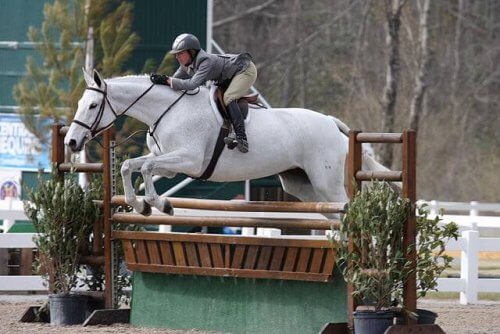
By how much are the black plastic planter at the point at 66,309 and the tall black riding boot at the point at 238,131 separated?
1.77 meters

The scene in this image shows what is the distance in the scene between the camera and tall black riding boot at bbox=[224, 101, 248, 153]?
8.78m

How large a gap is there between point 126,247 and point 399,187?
6.93 feet

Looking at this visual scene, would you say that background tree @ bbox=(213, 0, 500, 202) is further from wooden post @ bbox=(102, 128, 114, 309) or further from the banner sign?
wooden post @ bbox=(102, 128, 114, 309)

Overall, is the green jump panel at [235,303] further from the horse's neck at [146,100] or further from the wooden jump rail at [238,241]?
the horse's neck at [146,100]

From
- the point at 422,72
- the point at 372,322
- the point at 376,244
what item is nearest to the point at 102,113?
the point at 376,244

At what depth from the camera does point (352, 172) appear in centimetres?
812

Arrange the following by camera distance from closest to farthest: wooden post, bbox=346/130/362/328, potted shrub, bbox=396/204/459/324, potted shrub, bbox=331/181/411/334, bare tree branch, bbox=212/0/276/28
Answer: potted shrub, bbox=331/181/411/334 → potted shrub, bbox=396/204/459/324 → wooden post, bbox=346/130/362/328 → bare tree branch, bbox=212/0/276/28

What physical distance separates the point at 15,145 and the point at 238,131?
41.7 ft

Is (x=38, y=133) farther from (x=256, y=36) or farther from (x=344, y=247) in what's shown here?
(x=256, y=36)

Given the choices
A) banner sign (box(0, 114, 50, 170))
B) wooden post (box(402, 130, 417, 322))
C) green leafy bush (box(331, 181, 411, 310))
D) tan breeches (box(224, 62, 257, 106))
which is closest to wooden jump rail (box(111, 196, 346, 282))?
green leafy bush (box(331, 181, 411, 310))

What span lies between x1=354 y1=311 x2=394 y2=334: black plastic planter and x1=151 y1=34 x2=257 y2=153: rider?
1.64 m

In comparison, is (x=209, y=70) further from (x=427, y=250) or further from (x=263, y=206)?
(x=427, y=250)

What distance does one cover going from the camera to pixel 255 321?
8.65 m

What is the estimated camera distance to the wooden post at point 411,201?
25.7 feet
